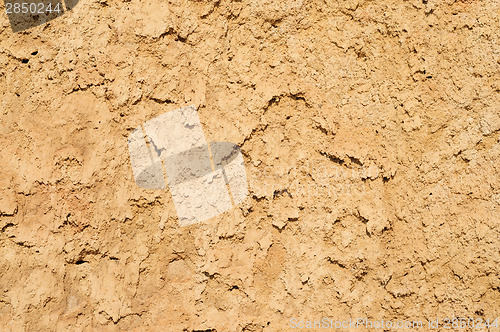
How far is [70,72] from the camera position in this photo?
154 centimetres

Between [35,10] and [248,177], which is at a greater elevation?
[35,10]

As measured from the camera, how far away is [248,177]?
1546 mm

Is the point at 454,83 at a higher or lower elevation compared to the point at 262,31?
lower

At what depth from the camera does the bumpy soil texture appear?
4.99 ft

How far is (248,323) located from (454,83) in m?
1.04

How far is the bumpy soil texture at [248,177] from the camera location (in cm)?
152

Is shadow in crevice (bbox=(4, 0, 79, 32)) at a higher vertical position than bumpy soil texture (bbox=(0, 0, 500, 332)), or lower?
higher

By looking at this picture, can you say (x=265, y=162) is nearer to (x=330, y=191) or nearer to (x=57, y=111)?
(x=330, y=191)

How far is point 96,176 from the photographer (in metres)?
1.54

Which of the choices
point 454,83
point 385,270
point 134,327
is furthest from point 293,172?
point 134,327

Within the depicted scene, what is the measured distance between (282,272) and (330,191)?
31 centimetres

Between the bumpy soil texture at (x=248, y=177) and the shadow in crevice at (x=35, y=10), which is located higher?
the shadow in crevice at (x=35, y=10)

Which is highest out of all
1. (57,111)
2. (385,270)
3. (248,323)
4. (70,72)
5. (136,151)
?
(70,72)

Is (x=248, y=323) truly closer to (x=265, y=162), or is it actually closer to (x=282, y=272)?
(x=282, y=272)
